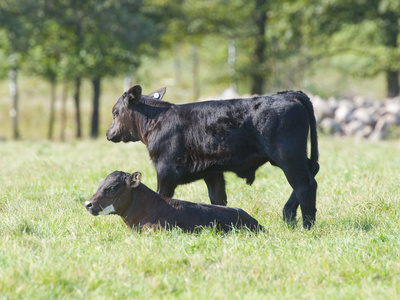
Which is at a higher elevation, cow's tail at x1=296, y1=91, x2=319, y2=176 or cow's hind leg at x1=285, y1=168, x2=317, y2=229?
cow's tail at x1=296, y1=91, x2=319, y2=176

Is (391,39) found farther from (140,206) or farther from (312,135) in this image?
(140,206)

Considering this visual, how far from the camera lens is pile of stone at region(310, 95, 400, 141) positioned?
19769mm

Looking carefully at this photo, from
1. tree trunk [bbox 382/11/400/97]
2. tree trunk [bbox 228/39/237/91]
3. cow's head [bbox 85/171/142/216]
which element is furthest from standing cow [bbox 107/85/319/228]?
tree trunk [bbox 228/39/237/91]


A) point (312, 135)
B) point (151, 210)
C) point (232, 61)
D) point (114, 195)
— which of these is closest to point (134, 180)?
point (114, 195)

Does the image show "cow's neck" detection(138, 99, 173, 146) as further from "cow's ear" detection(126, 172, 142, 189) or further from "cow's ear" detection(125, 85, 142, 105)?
"cow's ear" detection(126, 172, 142, 189)

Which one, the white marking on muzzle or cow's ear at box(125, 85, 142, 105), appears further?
cow's ear at box(125, 85, 142, 105)

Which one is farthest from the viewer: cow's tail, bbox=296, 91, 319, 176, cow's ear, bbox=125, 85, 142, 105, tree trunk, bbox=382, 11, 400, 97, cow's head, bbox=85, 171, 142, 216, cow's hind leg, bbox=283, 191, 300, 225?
tree trunk, bbox=382, 11, 400, 97

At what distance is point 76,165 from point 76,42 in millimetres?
16403

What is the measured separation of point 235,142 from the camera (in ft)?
20.8

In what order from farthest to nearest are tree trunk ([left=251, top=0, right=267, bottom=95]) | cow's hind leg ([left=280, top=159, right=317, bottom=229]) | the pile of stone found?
1. tree trunk ([left=251, top=0, right=267, bottom=95])
2. the pile of stone
3. cow's hind leg ([left=280, top=159, right=317, bottom=229])

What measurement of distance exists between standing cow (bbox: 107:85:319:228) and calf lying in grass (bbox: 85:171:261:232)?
1.78 ft

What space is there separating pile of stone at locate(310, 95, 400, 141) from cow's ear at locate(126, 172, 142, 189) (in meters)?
14.1

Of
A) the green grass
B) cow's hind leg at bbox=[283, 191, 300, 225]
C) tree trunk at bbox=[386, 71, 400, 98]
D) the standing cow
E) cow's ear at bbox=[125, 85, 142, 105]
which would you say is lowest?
the green grass

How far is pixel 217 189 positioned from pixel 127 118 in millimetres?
1411
